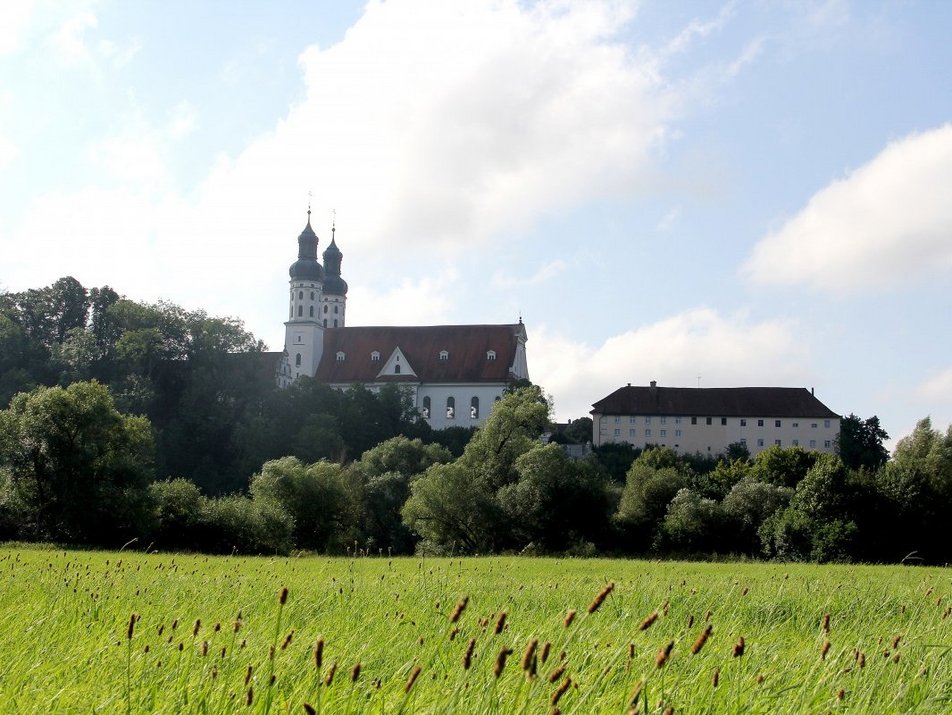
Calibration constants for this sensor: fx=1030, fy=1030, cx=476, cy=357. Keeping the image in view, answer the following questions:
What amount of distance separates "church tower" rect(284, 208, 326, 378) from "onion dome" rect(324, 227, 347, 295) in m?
3.92

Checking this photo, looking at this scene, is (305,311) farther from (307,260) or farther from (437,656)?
(437,656)

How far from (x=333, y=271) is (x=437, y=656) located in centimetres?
11825

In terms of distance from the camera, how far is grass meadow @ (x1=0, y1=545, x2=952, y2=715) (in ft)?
14.4

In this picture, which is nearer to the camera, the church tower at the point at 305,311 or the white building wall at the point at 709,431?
the white building wall at the point at 709,431

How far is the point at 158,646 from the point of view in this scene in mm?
5895

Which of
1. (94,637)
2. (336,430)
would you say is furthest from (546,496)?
(94,637)

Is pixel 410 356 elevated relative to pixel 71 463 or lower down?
elevated

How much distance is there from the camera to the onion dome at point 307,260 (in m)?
116

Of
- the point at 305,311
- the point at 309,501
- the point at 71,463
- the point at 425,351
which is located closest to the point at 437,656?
the point at 71,463

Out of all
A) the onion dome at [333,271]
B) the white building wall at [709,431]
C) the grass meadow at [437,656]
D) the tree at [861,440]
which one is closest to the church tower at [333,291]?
the onion dome at [333,271]

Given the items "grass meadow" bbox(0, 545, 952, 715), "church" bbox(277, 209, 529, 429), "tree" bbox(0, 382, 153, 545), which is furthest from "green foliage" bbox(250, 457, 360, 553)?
"church" bbox(277, 209, 529, 429)

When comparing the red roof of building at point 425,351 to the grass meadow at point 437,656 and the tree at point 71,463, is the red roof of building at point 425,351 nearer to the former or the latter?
the tree at point 71,463

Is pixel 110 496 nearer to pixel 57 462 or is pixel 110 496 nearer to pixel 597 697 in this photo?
pixel 57 462

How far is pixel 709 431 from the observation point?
4213 inches
